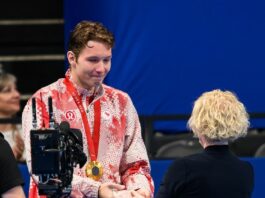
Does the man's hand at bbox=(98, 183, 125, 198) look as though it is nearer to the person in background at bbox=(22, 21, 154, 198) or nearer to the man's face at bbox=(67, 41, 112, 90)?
the person in background at bbox=(22, 21, 154, 198)

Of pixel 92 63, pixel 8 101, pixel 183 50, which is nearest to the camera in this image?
pixel 92 63

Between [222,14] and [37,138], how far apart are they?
131 inches

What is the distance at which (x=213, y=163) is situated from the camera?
4.40 m

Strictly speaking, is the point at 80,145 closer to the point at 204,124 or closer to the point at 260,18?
the point at 204,124

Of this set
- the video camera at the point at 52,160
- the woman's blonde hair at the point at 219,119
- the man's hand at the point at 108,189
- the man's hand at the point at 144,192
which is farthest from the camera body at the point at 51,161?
the woman's blonde hair at the point at 219,119

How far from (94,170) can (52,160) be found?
479mm

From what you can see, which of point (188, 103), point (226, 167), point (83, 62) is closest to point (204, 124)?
point (226, 167)

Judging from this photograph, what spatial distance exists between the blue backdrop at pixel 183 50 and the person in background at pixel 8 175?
3.17 metres

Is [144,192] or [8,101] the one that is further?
[8,101]

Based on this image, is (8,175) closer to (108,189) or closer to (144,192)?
(108,189)

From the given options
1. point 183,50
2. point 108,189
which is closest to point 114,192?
point 108,189

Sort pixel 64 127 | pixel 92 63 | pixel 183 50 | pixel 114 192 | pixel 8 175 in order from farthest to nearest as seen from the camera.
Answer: pixel 183 50 → pixel 92 63 → pixel 114 192 → pixel 64 127 → pixel 8 175

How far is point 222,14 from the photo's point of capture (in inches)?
277

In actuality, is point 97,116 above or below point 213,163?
above
